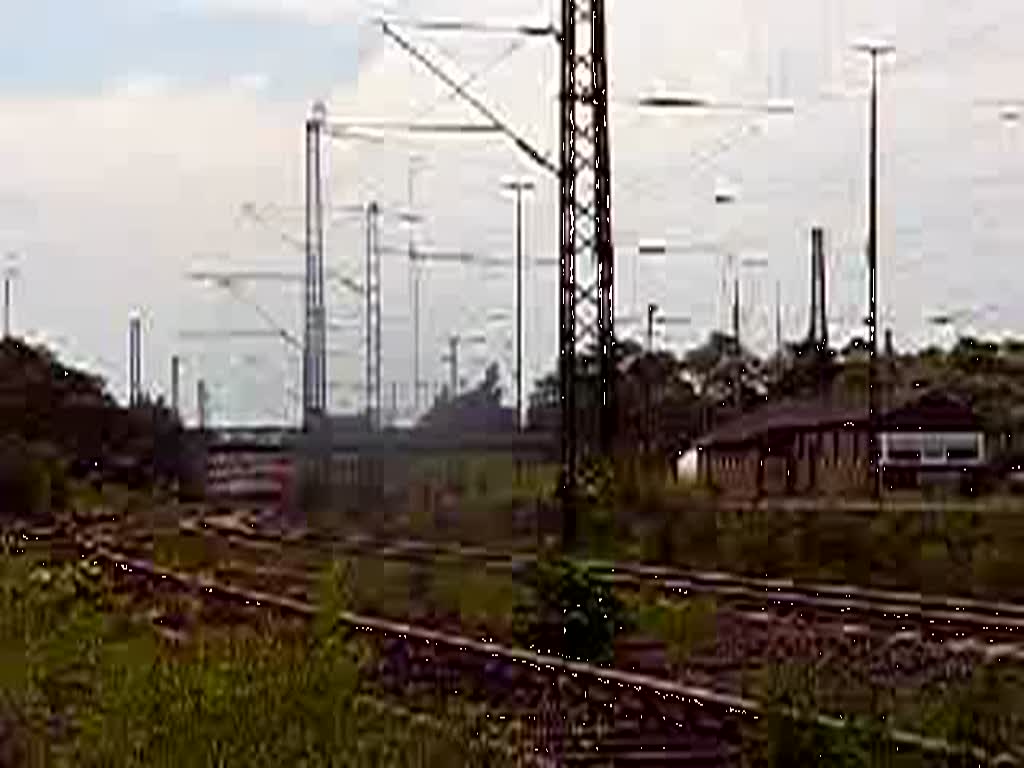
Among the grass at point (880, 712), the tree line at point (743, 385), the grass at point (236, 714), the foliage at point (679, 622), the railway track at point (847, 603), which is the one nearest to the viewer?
the grass at point (880, 712)

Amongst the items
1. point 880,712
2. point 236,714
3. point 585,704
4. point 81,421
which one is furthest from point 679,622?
point 81,421

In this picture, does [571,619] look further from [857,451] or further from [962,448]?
[962,448]

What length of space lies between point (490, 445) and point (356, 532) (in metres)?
32.1

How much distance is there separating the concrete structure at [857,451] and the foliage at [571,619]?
1841 inches

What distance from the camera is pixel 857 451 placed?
76.0 metres

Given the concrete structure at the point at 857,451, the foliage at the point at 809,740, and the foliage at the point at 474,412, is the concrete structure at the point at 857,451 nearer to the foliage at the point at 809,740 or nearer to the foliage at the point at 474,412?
the foliage at the point at 474,412

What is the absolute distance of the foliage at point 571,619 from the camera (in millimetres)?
22766

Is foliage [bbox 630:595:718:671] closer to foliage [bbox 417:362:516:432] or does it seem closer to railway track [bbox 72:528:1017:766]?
railway track [bbox 72:528:1017:766]

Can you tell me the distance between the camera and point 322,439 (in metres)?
82.1

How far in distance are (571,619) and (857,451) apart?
54.1m

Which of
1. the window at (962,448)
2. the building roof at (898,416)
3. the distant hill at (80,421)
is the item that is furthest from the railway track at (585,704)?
the distant hill at (80,421)

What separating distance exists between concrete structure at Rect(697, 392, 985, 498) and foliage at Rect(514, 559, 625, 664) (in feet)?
153

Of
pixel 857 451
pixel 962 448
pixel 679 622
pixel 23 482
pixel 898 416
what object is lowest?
pixel 679 622

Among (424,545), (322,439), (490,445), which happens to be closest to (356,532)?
(424,545)
